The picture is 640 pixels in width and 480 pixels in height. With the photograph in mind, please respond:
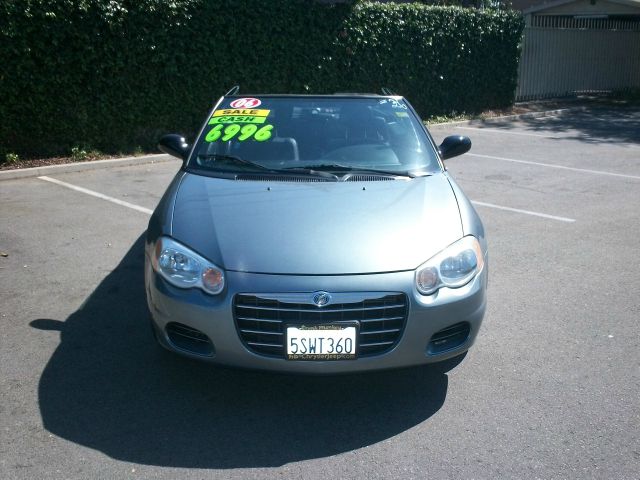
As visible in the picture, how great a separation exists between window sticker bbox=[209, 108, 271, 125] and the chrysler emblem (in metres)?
2.23

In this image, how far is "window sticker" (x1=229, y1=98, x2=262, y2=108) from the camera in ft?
19.0

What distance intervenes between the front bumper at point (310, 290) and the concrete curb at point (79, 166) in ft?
24.3

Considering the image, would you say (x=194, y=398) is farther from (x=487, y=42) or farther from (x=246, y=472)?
(x=487, y=42)

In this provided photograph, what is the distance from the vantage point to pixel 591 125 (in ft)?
59.1

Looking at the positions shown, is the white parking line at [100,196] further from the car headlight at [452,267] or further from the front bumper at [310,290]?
the car headlight at [452,267]

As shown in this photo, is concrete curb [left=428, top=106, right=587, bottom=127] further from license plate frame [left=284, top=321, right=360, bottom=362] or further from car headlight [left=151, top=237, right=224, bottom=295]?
license plate frame [left=284, top=321, right=360, bottom=362]

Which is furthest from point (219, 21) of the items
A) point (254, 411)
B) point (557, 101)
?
point (557, 101)

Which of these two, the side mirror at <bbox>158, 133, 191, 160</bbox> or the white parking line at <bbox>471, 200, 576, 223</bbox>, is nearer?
the side mirror at <bbox>158, 133, 191, 160</bbox>

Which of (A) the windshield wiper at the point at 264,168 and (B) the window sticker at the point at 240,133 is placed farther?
(B) the window sticker at the point at 240,133

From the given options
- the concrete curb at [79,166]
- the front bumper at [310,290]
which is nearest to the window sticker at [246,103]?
the front bumper at [310,290]

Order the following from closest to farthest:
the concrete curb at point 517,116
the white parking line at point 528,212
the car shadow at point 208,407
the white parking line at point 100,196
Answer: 1. the car shadow at point 208,407
2. the white parking line at point 528,212
3. the white parking line at point 100,196
4. the concrete curb at point 517,116

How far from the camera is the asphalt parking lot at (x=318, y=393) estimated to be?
350 cm

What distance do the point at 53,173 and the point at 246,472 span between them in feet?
27.6

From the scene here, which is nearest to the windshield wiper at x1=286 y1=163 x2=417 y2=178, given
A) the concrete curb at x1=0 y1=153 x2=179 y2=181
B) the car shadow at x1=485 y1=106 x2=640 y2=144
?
the concrete curb at x1=0 y1=153 x2=179 y2=181
